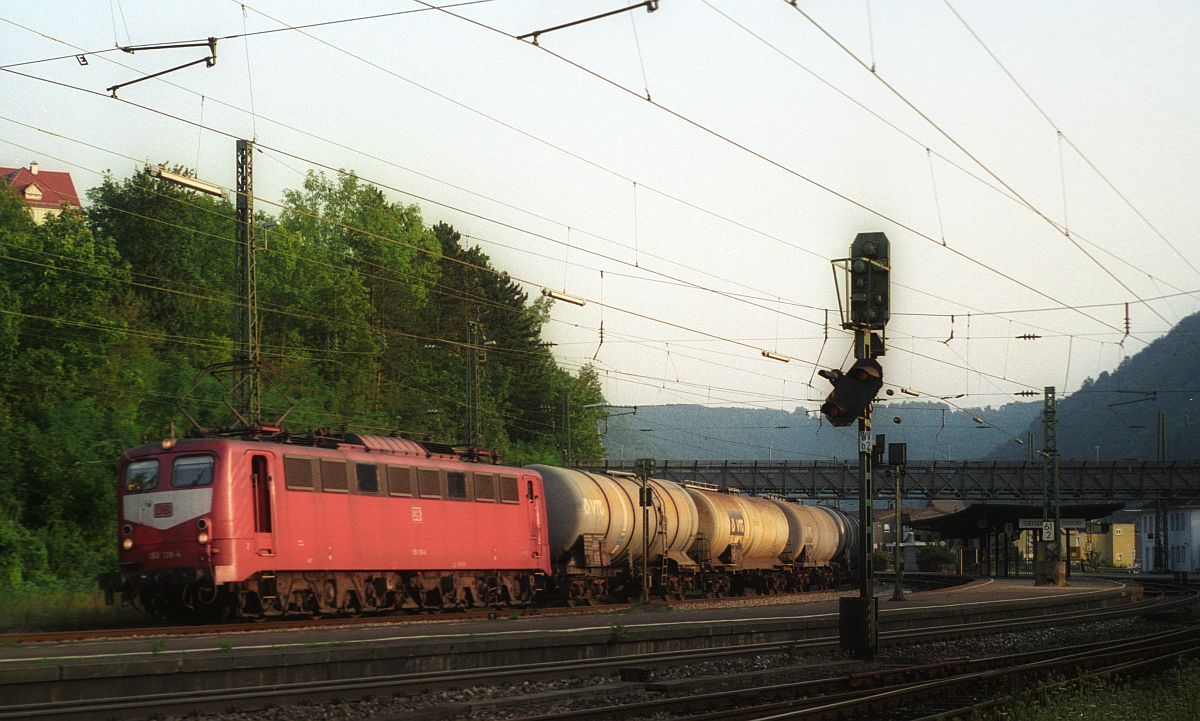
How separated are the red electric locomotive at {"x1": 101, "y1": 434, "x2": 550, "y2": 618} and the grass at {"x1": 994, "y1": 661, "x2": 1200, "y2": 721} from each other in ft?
47.3

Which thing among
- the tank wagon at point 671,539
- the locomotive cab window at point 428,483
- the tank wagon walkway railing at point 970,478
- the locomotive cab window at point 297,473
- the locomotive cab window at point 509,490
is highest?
the locomotive cab window at point 297,473

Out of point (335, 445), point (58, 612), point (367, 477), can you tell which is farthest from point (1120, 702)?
point (58, 612)

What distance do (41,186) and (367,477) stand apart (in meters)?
112

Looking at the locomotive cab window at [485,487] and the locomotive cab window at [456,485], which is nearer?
the locomotive cab window at [456,485]

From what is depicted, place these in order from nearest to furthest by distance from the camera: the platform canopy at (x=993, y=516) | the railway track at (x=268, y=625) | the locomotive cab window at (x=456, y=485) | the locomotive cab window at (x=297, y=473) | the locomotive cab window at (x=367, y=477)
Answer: the railway track at (x=268, y=625) < the locomotive cab window at (x=297, y=473) < the locomotive cab window at (x=367, y=477) < the locomotive cab window at (x=456, y=485) < the platform canopy at (x=993, y=516)

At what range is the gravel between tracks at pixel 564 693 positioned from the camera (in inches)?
592

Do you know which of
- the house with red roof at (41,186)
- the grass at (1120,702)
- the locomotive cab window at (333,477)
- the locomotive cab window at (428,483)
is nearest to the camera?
the grass at (1120,702)

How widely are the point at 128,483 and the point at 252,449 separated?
263 cm

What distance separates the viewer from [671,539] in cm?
4041

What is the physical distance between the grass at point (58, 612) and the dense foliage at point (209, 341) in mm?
4227

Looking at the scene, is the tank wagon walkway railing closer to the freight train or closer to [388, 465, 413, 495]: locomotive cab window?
the freight train

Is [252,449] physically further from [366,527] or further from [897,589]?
[897,589]

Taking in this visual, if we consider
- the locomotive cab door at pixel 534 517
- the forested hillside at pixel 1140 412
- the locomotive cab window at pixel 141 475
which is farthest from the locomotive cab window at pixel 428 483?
the forested hillside at pixel 1140 412

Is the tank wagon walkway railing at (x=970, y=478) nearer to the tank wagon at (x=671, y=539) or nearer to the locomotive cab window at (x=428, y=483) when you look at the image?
the tank wagon at (x=671, y=539)
